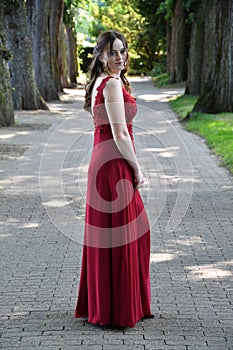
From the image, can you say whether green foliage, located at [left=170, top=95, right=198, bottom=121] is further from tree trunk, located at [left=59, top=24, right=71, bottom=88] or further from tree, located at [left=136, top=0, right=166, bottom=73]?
tree, located at [left=136, top=0, right=166, bottom=73]

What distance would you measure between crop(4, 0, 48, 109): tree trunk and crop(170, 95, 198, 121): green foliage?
5.43 metres

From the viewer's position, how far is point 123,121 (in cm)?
467

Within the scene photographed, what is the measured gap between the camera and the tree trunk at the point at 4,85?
18609mm

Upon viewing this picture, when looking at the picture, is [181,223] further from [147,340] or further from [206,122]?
[206,122]

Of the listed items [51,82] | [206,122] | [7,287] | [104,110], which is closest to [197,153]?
[206,122]

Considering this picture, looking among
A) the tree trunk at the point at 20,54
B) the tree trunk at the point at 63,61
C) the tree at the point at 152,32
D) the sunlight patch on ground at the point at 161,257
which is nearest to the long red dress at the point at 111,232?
the sunlight patch on ground at the point at 161,257

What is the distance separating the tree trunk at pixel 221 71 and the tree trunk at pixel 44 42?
10263mm

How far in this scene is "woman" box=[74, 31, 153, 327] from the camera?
473 centimetres

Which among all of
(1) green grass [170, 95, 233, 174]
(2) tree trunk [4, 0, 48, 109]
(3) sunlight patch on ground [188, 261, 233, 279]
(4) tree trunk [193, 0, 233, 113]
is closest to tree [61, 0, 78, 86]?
(2) tree trunk [4, 0, 48, 109]

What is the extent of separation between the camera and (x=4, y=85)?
62.4 feet

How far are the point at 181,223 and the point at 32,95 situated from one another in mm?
17916

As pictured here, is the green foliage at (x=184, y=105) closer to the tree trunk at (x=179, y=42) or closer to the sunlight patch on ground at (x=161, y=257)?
the tree trunk at (x=179, y=42)

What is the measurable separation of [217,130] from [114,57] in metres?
12.9

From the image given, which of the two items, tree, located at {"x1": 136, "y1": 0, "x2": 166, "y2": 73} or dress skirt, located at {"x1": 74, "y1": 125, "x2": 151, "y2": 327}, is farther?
tree, located at {"x1": 136, "y1": 0, "x2": 166, "y2": 73}
